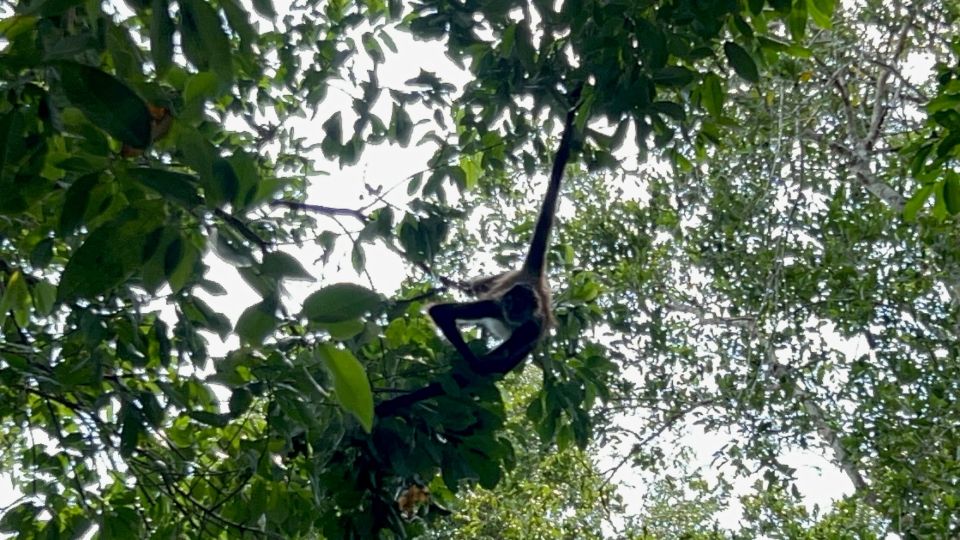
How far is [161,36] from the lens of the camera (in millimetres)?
1458

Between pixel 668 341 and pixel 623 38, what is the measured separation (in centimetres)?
506

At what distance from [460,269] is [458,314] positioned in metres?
2.34

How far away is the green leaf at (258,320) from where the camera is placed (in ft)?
4.42

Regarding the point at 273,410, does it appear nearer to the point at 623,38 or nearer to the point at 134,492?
the point at 134,492

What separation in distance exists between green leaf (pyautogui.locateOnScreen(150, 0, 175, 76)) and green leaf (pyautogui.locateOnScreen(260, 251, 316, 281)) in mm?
416

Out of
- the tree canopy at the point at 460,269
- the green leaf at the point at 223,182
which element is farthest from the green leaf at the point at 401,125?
the green leaf at the point at 223,182

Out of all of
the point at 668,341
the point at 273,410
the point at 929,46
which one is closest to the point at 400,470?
the point at 273,410

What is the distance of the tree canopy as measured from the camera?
1.43 meters

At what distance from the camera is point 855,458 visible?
20.1 ft

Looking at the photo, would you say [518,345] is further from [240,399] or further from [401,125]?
[240,399]

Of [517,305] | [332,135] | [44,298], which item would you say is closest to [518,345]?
[517,305]

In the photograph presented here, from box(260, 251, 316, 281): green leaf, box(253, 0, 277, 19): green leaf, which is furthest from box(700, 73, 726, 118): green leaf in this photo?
box(260, 251, 316, 281): green leaf

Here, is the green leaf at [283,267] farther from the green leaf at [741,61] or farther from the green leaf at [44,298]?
the green leaf at [741,61]

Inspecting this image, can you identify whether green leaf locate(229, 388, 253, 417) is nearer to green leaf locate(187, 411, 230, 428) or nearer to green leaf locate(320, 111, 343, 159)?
green leaf locate(187, 411, 230, 428)
